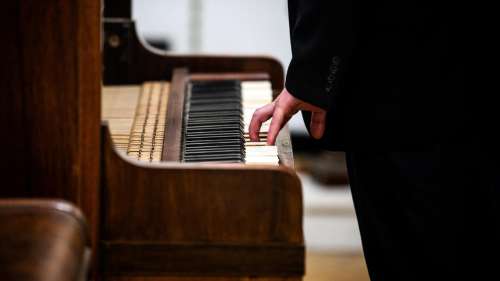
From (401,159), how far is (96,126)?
2.40ft

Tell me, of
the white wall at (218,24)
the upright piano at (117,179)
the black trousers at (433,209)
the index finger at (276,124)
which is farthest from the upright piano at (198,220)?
the white wall at (218,24)

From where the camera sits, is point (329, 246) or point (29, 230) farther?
point (329, 246)

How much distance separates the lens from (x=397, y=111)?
1816 mm

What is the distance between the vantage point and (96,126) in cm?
145

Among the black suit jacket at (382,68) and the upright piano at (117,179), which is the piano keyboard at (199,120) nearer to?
the upright piano at (117,179)

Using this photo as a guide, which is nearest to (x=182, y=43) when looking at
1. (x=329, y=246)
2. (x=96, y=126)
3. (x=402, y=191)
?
(x=329, y=246)

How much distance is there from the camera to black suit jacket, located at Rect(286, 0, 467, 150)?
1729 millimetres

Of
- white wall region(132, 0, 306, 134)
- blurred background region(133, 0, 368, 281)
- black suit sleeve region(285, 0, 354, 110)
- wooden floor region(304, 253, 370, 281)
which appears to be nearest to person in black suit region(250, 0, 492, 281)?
black suit sleeve region(285, 0, 354, 110)

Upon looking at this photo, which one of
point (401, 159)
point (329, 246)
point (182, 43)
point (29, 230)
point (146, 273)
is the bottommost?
point (329, 246)

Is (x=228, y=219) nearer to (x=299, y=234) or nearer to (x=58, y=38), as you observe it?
(x=299, y=234)

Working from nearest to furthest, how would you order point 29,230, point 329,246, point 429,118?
point 29,230 → point 429,118 → point 329,246

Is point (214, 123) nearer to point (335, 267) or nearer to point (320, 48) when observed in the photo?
point (320, 48)

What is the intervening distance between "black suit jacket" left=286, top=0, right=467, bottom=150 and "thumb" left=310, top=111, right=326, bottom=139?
0.04 m

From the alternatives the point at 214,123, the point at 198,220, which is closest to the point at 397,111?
the point at 214,123
